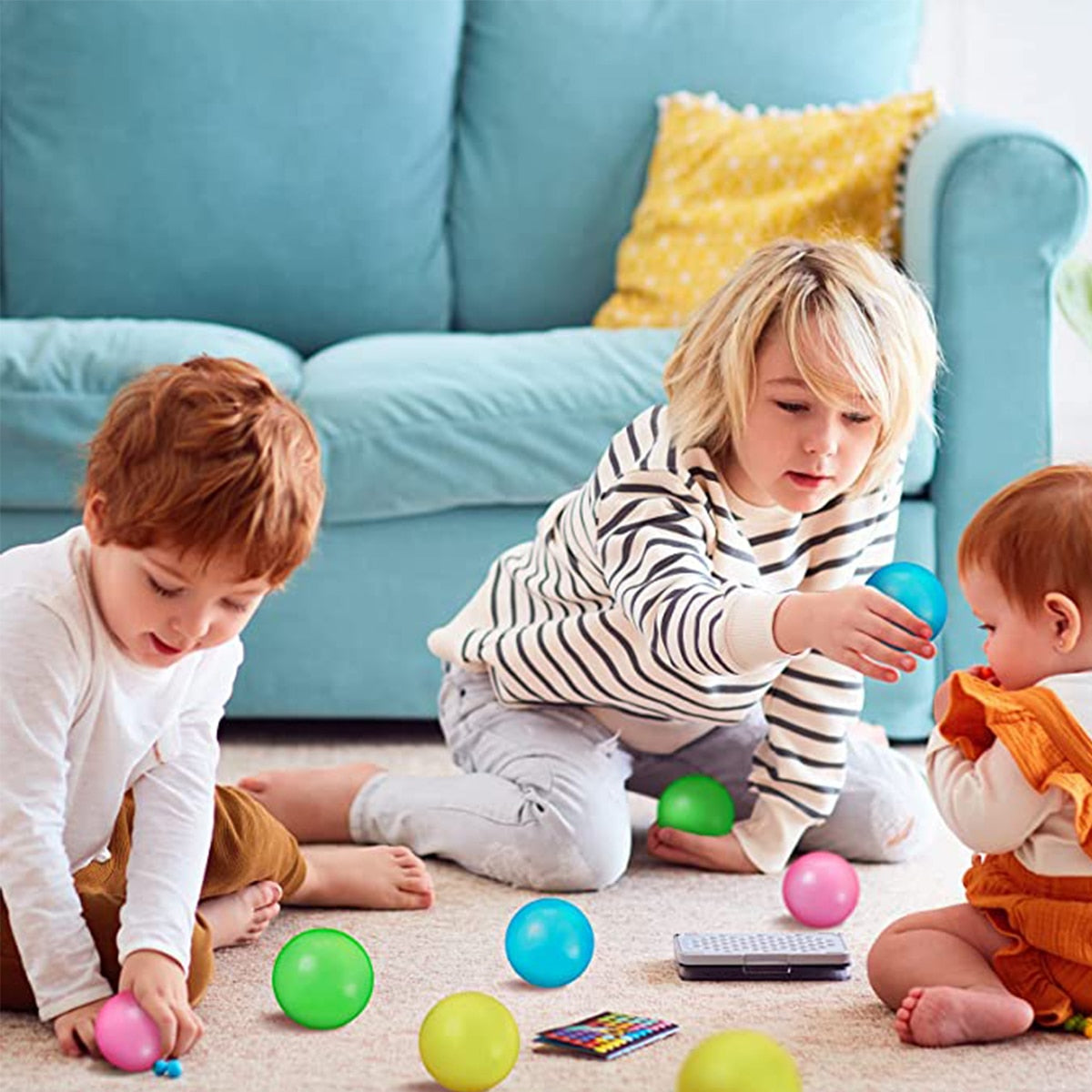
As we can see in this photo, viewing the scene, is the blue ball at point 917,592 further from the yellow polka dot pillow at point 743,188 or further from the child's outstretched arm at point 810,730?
the yellow polka dot pillow at point 743,188

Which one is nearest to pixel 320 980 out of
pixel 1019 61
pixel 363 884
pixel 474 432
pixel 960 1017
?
pixel 363 884

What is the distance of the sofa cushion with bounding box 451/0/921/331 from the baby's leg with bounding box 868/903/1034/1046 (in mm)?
1687

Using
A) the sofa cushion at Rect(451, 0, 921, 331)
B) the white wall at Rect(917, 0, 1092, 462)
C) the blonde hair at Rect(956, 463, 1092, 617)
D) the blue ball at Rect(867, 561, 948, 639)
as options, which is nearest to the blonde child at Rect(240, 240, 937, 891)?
the blue ball at Rect(867, 561, 948, 639)

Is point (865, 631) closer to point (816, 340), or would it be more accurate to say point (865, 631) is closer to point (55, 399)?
point (816, 340)

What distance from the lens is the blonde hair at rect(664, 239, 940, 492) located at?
1548mm

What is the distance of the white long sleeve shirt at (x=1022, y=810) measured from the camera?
1.22 metres

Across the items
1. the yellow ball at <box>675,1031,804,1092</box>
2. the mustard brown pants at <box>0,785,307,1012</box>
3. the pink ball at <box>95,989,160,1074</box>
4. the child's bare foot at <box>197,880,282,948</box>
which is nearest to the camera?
the yellow ball at <box>675,1031,804,1092</box>

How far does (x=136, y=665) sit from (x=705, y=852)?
2.21 feet

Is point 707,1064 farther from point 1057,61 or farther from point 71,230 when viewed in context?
point 1057,61

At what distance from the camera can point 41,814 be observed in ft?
3.99

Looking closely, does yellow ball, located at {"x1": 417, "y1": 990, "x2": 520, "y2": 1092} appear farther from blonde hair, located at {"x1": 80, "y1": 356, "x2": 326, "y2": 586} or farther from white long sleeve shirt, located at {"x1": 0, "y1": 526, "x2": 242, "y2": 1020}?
blonde hair, located at {"x1": 80, "y1": 356, "x2": 326, "y2": 586}

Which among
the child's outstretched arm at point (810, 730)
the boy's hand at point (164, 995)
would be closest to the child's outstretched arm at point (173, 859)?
the boy's hand at point (164, 995)

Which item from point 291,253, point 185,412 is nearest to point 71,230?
point 291,253

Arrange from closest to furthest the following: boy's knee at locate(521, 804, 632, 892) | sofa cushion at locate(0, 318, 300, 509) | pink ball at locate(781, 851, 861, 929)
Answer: pink ball at locate(781, 851, 861, 929) → boy's knee at locate(521, 804, 632, 892) → sofa cushion at locate(0, 318, 300, 509)
